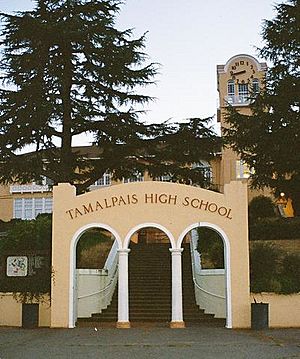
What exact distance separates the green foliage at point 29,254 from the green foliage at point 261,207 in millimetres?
17439

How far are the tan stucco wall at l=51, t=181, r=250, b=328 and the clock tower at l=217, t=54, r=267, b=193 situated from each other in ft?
80.3

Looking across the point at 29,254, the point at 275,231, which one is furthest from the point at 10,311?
the point at 275,231

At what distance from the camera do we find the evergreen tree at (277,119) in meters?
28.8

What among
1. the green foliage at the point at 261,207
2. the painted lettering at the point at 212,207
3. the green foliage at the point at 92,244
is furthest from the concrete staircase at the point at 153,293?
the green foliage at the point at 261,207

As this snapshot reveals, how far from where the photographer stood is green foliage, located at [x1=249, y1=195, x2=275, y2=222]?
38.7 metres

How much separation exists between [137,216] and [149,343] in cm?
544

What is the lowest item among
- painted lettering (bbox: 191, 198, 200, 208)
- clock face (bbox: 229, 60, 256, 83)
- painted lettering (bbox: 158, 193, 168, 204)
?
painted lettering (bbox: 191, 198, 200, 208)

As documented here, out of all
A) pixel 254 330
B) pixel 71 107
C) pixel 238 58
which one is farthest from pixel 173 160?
pixel 238 58

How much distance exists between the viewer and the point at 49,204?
4797 cm

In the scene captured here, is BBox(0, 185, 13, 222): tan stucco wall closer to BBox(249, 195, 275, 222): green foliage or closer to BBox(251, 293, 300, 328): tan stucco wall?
BBox(249, 195, 275, 222): green foliage

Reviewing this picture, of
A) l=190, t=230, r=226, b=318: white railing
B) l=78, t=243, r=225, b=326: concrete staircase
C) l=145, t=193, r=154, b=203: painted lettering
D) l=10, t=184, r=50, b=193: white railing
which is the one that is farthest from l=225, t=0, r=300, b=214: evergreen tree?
l=10, t=184, r=50, b=193: white railing

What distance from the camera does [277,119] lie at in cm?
2912

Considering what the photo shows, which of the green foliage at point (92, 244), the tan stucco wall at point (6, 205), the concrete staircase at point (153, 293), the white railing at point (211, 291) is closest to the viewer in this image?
the concrete staircase at point (153, 293)

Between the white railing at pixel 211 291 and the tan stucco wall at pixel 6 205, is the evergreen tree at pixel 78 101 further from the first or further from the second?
the tan stucco wall at pixel 6 205
